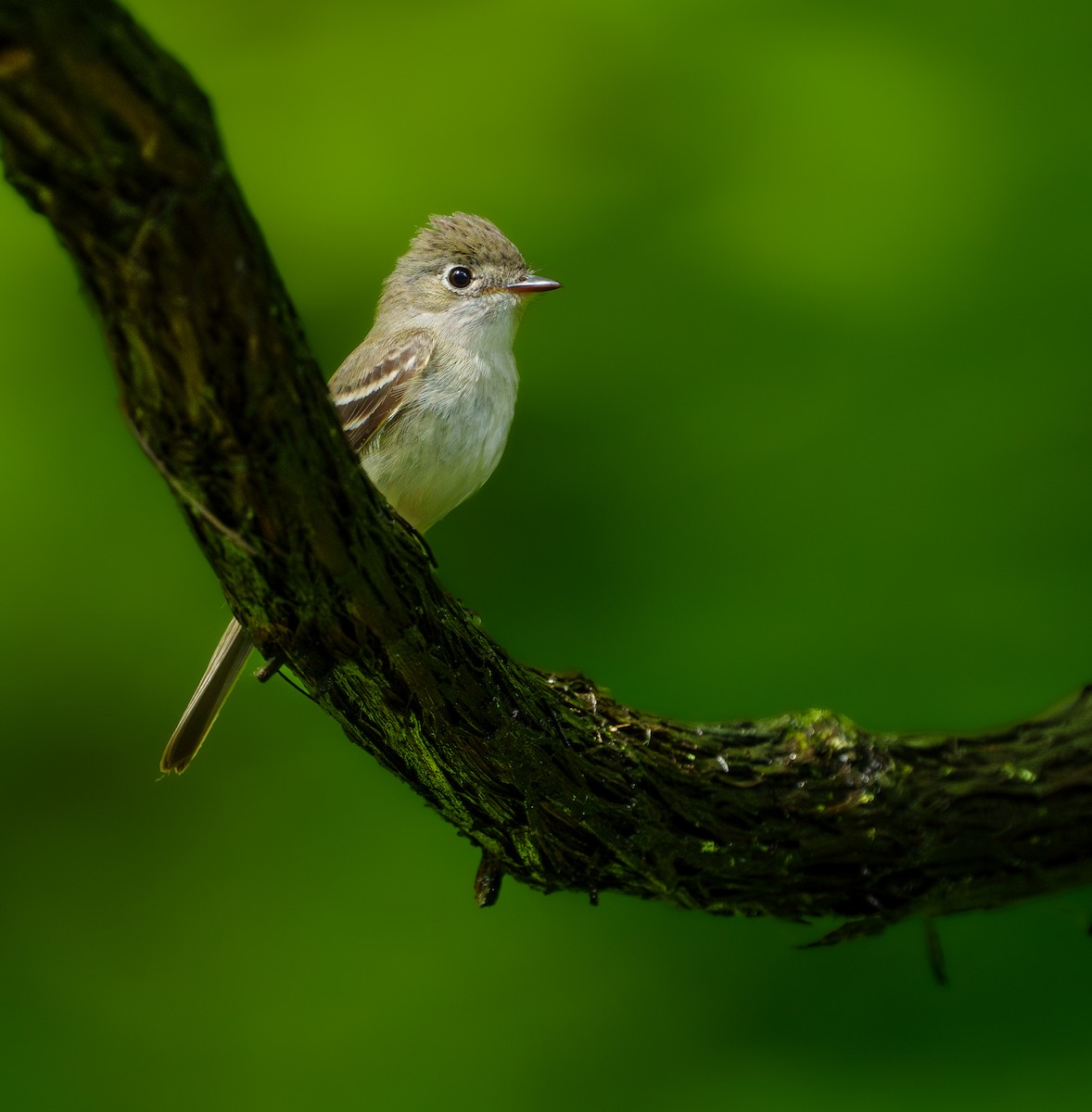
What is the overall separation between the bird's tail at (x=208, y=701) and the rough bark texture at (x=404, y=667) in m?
0.63

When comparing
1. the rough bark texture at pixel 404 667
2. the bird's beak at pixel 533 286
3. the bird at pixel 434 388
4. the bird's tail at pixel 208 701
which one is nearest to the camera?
the rough bark texture at pixel 404 667

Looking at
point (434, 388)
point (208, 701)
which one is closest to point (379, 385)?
point (434, 388)

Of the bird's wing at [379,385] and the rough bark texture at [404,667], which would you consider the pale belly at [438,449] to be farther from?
the rough bark texture at [404,667]

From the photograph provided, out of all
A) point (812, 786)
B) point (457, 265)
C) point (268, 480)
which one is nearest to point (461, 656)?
point (268, 480)

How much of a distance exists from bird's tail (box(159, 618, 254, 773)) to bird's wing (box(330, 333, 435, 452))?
0.50 m

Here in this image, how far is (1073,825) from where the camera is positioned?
6.74 ft

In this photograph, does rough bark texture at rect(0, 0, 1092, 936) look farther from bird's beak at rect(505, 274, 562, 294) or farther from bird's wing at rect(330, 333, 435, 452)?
bird's beak at rect(505, 274, 562, 294)

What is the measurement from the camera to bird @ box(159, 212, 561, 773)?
2.49 metres

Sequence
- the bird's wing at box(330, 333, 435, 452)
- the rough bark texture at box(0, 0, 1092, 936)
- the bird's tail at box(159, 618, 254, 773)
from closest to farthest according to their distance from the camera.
Answer: the rough bark texture at box(0, 0, 1092, 936), the bird's tail at box(159, 618, 254, 773), the bird's wing at box(330, 333, 435, 452)

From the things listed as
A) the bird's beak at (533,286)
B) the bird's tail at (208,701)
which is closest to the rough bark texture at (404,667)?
the bird's tail at (208,701)

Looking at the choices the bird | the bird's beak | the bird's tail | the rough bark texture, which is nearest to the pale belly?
the bird

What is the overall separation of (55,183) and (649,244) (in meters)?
2.46

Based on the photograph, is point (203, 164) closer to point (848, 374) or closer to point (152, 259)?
point (152, 259)

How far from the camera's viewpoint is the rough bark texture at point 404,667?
3.27 ft
